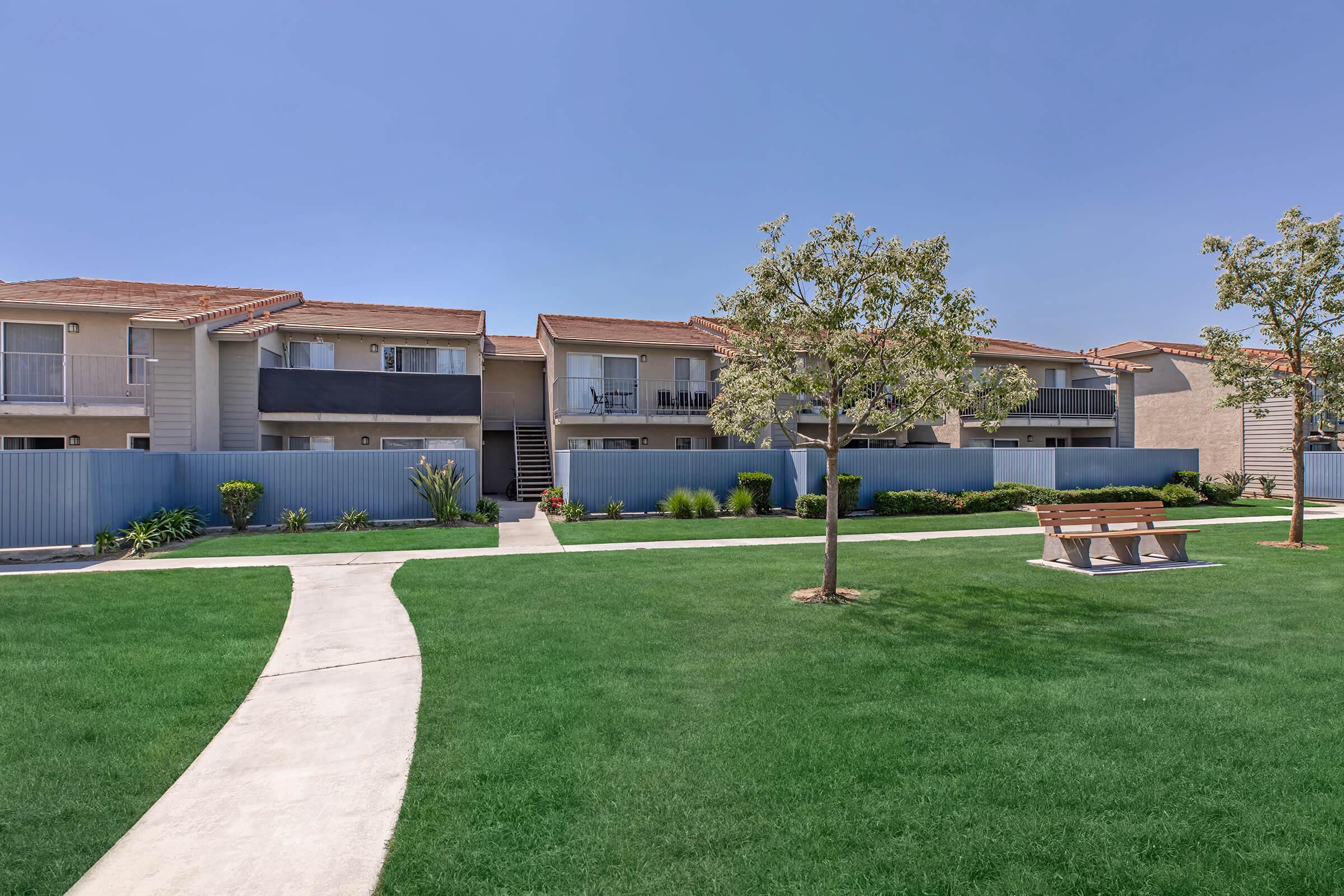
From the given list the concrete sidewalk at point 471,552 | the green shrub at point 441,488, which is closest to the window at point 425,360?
the green shrub at point 441,488

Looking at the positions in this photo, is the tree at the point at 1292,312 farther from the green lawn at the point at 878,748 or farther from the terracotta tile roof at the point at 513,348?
the terracotta tile roof at the point at 513,348

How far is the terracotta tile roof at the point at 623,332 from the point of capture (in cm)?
2572

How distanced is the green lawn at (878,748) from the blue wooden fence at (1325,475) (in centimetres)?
2028

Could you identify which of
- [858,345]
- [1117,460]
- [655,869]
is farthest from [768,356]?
[1117,460]

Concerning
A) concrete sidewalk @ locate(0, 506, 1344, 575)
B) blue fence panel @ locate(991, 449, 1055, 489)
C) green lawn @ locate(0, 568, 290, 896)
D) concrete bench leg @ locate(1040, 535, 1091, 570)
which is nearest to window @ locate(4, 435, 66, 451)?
concrete sidewalk @ locate(0, 506, 1344, 575)

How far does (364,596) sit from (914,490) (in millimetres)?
17097

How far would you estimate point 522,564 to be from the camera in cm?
1176

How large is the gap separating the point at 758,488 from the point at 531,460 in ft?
31.5

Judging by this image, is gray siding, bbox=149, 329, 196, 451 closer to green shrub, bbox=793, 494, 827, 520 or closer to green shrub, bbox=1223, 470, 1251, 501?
green shrub, bbox=793, 494, 827, 520

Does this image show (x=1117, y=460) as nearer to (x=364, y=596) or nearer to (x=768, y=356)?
(x=768, y=356)

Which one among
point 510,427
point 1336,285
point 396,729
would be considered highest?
point 1336,285

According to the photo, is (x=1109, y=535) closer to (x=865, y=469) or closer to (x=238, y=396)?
(x=865, y=469)

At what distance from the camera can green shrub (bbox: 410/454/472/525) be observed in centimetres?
1844

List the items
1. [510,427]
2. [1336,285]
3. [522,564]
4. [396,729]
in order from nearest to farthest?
[396,729] < [522,564] < [1336,285] < [510,427]
